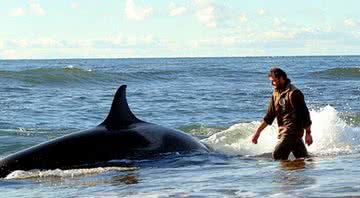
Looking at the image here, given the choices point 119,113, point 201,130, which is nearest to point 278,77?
point 119,113

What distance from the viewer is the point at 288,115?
11.0 metres

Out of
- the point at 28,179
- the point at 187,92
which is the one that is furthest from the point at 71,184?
the point at 187,92

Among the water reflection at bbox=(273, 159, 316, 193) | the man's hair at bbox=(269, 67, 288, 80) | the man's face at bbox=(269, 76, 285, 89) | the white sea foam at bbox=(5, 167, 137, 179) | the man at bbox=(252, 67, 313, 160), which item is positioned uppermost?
the man's hair at bbox=(269, 67, 288, 80)

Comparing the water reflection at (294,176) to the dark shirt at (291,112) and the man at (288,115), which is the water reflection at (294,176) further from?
the dark shirt at (291,112)

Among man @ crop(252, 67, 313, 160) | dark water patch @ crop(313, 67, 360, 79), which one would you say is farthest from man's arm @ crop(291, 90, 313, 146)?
dark water patch @ crop(313, 67, 360, 79)

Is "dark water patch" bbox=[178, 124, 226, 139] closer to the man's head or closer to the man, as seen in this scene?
the man

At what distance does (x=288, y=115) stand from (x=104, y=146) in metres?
2.78

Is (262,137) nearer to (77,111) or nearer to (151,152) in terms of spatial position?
(151,152)

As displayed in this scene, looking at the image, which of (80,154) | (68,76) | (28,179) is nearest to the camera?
(28,179)

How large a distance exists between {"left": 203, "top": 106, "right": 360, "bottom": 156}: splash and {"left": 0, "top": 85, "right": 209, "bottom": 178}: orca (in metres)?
2.14

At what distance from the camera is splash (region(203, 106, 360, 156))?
1370 centimetres

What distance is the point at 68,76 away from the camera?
44438 mm

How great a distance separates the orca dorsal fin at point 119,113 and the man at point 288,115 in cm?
203

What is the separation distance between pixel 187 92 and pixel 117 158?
2227 cm
